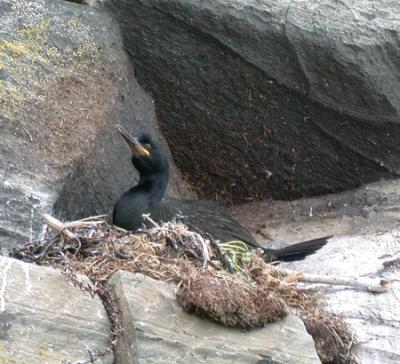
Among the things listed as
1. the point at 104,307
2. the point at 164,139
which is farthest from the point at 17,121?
the point at 104,307

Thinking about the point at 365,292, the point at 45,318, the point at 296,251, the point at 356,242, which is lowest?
the point at 296,251

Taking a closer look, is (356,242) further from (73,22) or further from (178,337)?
(178,337)

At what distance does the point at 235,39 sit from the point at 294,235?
1284 millimetres

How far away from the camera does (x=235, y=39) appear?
321 inches

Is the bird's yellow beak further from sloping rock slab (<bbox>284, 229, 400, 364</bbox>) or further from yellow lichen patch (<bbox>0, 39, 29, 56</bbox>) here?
sloping rock slab (<bbox>284, 229, 400, 364</bbox>)

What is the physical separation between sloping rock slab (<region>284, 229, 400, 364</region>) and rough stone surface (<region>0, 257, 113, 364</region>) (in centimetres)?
163

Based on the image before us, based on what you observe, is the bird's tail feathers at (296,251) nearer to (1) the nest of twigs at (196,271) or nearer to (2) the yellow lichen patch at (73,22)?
(1) the nest of twigs at (196,271)

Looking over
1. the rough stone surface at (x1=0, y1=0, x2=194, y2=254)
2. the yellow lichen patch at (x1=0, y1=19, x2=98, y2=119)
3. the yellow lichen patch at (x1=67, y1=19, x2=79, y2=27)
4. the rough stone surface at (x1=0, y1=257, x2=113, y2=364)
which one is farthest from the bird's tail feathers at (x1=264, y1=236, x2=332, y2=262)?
the rough stone surface at (x1=0, y1=257, x2=113, y2=364)

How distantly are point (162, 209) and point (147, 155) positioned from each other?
0.39 m

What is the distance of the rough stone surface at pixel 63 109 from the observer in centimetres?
730

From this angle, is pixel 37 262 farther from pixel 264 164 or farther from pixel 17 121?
pixel 264 164

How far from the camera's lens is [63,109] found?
7844 mm

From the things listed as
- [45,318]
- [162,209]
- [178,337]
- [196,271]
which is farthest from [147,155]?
[45,318]

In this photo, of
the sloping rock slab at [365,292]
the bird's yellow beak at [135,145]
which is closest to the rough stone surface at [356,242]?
the sloping rock slab at [365,292]
